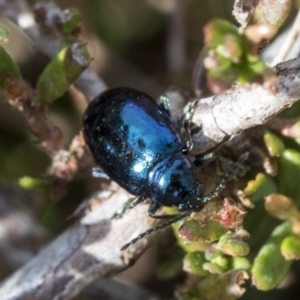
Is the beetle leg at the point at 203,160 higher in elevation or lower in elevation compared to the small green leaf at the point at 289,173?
higher

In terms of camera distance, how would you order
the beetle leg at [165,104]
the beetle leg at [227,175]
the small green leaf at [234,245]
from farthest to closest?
the beetle leg at [165,104] < the beetle leg at [227,175] < the small green leaf at [234,245]

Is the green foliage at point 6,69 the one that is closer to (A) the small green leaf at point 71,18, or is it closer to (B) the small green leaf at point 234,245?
(A) the small green leaf at point 71,18

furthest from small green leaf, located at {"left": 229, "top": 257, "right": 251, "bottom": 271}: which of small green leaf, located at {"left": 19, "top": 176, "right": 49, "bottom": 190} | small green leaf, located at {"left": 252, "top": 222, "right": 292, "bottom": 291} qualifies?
small green leaf, located at {"left": 19, "top": 176, "right": 49, "bottom": 190}

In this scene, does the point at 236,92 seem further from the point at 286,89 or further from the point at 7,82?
the point at 7,82

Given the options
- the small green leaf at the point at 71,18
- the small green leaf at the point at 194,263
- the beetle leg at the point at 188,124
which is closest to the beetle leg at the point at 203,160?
the beetle leg at the point at 188,124

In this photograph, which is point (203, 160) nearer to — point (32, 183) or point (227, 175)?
point (227, 175)

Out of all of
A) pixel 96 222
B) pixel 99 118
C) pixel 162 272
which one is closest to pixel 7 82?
pixel 99 118

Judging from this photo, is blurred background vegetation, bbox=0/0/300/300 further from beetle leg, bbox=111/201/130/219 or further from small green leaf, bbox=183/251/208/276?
small green leaf, bbox=183/251/208/276
